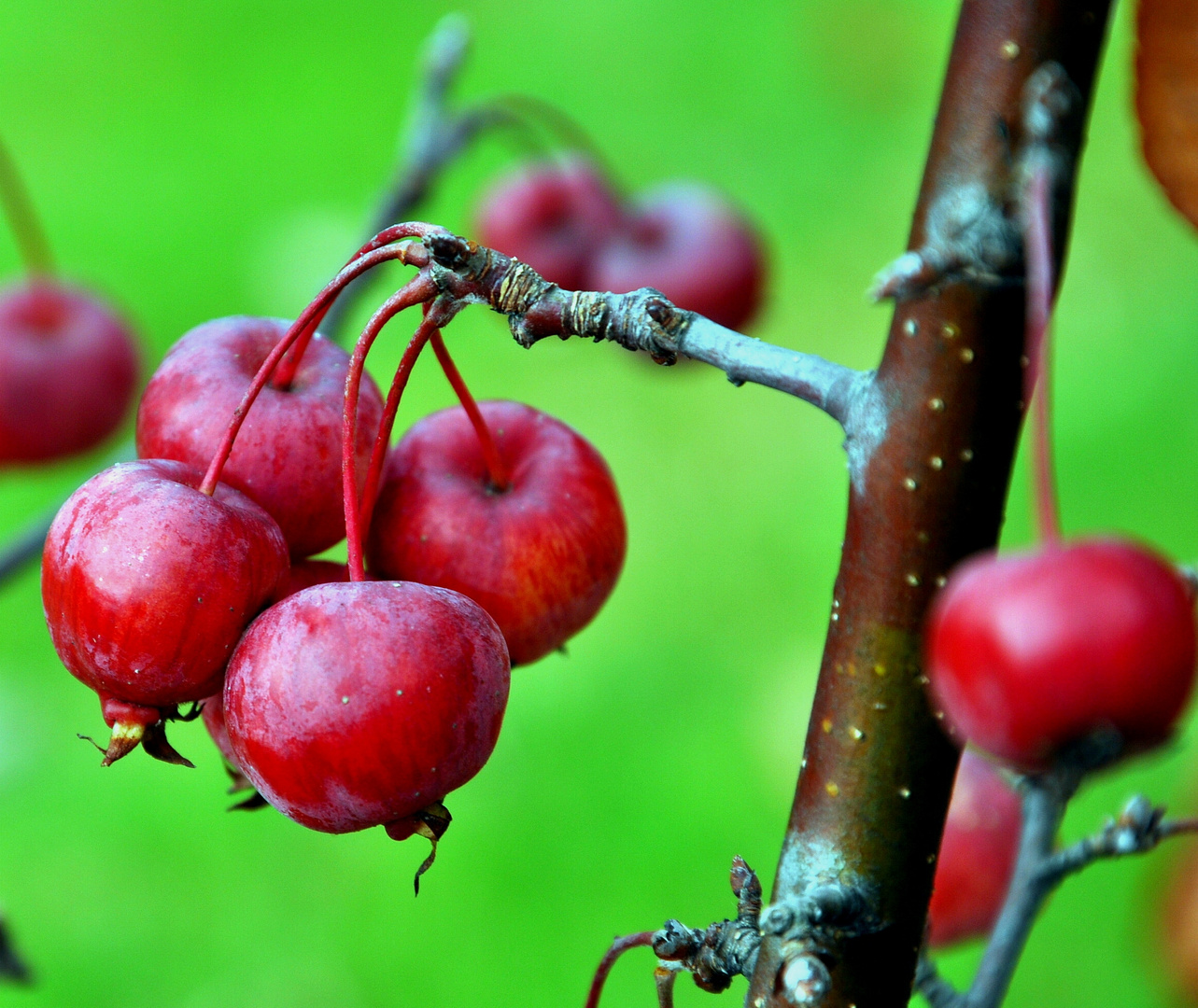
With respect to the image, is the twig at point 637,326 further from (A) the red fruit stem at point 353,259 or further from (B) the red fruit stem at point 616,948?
(B) the red fruit stem at point 616,948

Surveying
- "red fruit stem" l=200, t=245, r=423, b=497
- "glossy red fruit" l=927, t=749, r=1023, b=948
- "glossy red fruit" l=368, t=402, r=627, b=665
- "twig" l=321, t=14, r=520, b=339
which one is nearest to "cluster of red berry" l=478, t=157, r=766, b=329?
"twig" l=321, t=14, r=520, b=339

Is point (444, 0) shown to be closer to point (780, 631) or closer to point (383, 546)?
point (780, 631)

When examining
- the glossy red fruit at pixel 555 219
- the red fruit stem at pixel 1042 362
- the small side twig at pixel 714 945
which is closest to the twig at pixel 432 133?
the glossy red fruit at pixel 555 219

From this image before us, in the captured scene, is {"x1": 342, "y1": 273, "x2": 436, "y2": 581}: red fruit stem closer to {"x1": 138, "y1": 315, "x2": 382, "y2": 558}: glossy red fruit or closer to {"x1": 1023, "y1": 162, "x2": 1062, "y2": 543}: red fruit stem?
{"x1": 138, "y1": 315, "x2": 382, "y2": 558}: glossy red fruit

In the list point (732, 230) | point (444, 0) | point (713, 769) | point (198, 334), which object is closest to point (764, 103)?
point (444, 0)

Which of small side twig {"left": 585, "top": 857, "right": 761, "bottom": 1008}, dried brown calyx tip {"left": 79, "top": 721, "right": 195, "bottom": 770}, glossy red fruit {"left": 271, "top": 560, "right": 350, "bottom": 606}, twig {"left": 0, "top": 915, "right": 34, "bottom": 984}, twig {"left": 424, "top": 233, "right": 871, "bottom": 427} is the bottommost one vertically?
twig {"left": 0, "top": 915, "right": 34, "bottom": 984}

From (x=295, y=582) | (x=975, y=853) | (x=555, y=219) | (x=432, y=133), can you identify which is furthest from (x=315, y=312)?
(x=555, y=219)

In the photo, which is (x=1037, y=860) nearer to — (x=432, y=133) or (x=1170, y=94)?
(x=1170, y=94)
